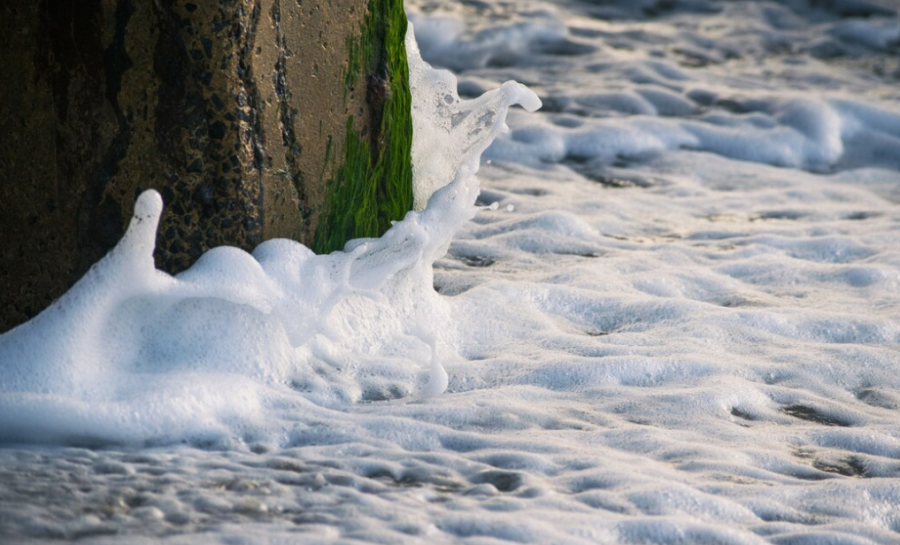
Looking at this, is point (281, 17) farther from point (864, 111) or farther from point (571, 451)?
point (864, 111)

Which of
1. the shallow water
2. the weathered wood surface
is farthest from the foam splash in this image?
the weathered wood surface

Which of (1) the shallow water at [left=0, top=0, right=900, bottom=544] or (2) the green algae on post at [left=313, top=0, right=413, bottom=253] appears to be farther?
(2) the green algae on post at [left=313, top=0, right=413, bottom=253]

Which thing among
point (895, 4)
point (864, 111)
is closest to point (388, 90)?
point (864, 111)

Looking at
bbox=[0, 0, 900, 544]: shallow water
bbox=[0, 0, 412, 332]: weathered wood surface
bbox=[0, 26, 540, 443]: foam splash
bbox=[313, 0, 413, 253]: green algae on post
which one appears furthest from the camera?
bbox=[313, 0, 413, 253]: green algae on post

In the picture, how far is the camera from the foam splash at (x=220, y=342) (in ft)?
7.78

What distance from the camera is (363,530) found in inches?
78.7

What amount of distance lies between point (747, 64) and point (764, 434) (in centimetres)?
608

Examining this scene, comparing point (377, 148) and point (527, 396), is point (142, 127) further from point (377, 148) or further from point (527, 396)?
point (527, 396)

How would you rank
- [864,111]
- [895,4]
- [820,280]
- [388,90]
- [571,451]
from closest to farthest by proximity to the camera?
[571,451] < [388,90] < [820,280] < [864,111] < [895,4]

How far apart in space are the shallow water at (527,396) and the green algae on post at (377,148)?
0.15 metres

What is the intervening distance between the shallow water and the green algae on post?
150 millimetres

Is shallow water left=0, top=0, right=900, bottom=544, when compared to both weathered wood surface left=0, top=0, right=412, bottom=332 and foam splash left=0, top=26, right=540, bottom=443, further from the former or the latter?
weathered wood surface left=0, top=0, right=412, bottom=332

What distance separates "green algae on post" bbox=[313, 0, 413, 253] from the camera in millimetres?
3021

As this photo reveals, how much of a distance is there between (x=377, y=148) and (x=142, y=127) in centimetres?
79
